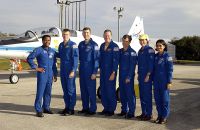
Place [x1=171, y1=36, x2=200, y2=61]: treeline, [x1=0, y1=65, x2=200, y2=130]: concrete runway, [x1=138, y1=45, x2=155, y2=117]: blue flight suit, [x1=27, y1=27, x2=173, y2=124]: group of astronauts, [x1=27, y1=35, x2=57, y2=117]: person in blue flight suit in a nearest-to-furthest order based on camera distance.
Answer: [x1=0, y1=65, x2=200, y2=130]: concrete runway, [x1=138, y1=45, x2=155, y2=117]: blue flight suit, [x1=27, y1=27, x2=173, y2=124]: group of astronauts, [x1=27, y1=35, x2=57, y2=117]: person in blue flight suit, [x1=171, y1=36, x2=200, y2=61]: treeline

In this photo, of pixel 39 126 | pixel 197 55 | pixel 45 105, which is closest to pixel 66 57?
pixel 45 105

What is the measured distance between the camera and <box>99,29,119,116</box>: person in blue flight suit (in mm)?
8232

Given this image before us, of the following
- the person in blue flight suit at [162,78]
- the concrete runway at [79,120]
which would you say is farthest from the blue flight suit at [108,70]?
the person in blue flight suit at [162,78]

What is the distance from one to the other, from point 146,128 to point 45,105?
2676mm

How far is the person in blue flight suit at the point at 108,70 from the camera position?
823cm

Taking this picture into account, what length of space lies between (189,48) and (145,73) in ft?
172

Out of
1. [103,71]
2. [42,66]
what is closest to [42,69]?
[42,66]

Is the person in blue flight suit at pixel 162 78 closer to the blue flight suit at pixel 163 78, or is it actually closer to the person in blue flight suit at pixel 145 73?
the blue flight suit at pixel 163 78

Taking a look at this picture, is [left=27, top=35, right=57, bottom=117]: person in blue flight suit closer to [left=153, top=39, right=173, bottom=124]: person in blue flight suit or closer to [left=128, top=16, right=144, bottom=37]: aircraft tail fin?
[left=153, top=39, right=173, bottom=124]: person in blue flight suit

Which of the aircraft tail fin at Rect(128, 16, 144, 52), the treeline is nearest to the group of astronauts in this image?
the aircraft tail fin at Rect(128, 16, 144, 52)

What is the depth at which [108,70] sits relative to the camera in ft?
27.2

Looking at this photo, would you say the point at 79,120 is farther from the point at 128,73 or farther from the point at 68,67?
the point at 128,73

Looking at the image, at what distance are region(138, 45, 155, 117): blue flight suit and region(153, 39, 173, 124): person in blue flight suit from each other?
135 mm

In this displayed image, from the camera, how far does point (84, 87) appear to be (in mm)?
8547
